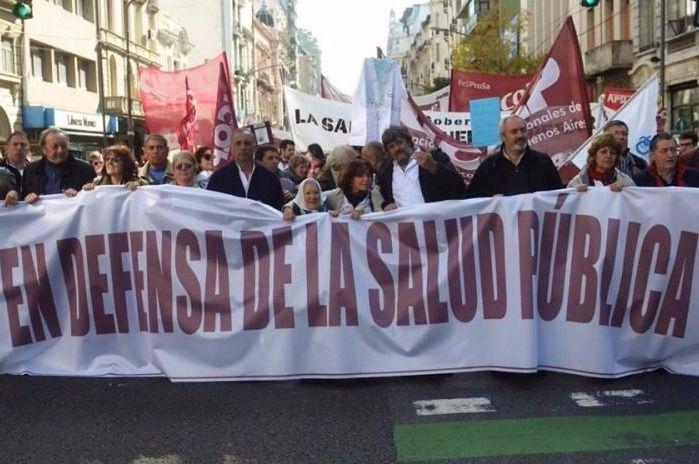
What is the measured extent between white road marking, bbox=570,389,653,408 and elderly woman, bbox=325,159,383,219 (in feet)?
6.59

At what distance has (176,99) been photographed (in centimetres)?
1297

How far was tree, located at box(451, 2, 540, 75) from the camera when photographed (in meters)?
43.8

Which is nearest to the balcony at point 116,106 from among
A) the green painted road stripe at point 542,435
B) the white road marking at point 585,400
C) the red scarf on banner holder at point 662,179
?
the red scarf on banner holder at point 662,179

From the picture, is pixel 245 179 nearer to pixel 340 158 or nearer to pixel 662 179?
pixel 340 158

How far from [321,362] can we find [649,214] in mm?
2286

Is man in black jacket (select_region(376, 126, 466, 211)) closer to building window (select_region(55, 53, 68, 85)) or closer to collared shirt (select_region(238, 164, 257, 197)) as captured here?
collared shirt (select_region(238, 164, 257, 197))

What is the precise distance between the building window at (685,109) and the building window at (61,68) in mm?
25598

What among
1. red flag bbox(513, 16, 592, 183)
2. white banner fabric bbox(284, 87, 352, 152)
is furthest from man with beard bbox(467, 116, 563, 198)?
white banner fabric bbox(284, 87, 352, 152)

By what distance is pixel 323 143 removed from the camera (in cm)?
1345

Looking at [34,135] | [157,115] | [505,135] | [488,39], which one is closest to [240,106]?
[488,39]

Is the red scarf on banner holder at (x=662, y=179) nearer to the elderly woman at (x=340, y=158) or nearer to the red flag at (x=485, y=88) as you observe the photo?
the elderly woman at (x=340, y=158)

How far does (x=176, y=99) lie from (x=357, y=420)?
9.07 metres

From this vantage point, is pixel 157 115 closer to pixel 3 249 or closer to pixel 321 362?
pixel 3 249

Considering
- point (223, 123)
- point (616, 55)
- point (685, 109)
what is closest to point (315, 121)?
point (223, 123)
